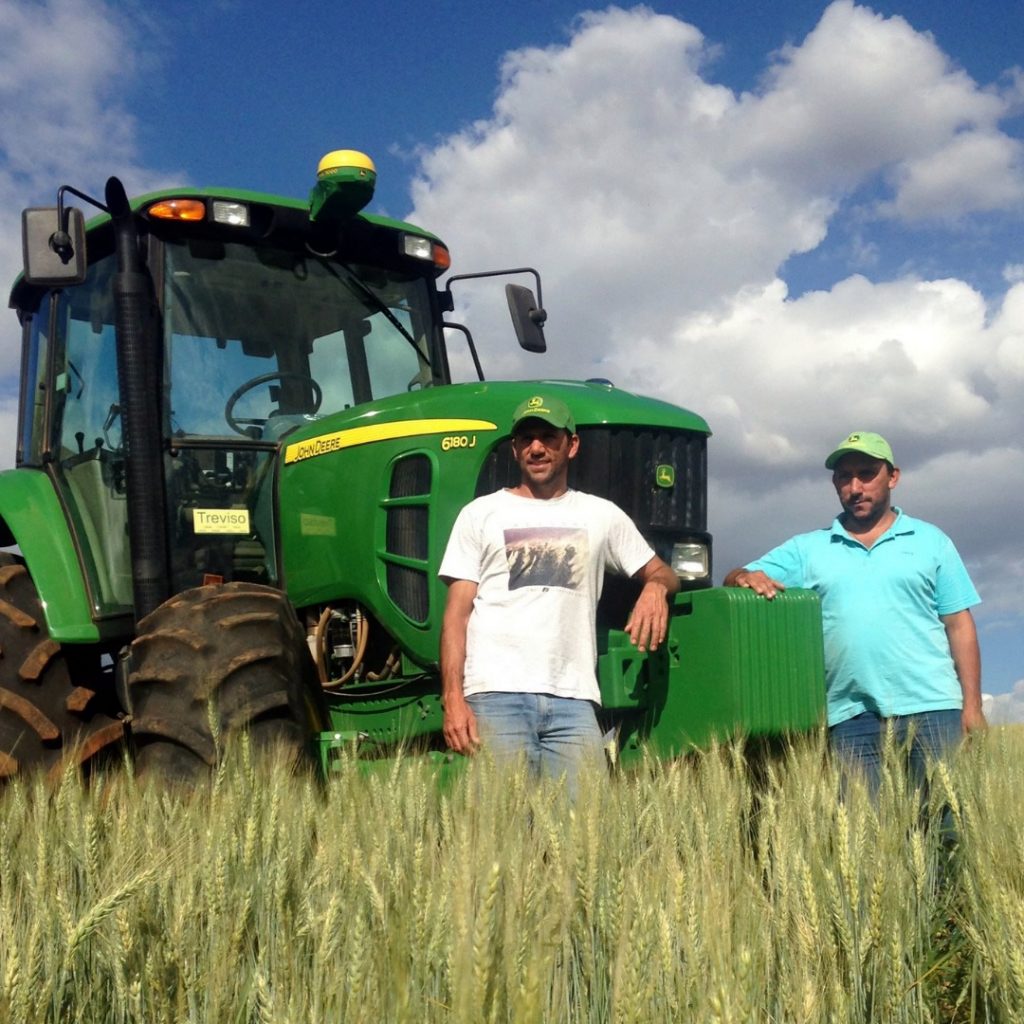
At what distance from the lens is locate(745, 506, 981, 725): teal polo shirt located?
402 centimetres

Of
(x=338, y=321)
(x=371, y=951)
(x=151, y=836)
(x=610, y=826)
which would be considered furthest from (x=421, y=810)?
(x=338, y=321)

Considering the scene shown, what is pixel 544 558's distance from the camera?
3570 mm

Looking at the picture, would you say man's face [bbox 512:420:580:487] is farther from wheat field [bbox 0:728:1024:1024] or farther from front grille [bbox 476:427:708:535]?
wheat field [bbox 0:728:1024:1024]

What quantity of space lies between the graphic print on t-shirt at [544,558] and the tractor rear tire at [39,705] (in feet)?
5.87

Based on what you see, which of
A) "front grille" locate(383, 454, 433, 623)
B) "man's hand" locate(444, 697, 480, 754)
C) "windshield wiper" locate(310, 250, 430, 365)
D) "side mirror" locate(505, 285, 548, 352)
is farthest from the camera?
"side mirror" locate(505, 285, 548, 352)


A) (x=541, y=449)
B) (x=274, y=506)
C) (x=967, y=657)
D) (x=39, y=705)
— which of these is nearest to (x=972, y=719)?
(x=967, y=657)

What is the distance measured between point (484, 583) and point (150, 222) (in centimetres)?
228

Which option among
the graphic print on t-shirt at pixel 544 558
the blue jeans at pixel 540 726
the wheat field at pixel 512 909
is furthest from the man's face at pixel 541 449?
the wheat field at pixel 512 909

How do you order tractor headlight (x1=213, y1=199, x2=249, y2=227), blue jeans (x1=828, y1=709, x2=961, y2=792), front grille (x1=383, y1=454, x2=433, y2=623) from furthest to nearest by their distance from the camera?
1. tractor headlight (x1=213, y1=199, x2=249, y2=227)
2. front grille (x1=383, y1=454, x2=433, y2=623)
3. blue jeans (x1=828, y1=709, x2=961, y2=792)

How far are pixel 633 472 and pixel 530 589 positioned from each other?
3.41ft

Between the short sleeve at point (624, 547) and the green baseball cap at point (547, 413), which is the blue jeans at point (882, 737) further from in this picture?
the green baseball cap at point (547, 413)

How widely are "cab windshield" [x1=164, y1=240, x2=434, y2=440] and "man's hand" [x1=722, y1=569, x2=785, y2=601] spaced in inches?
75.6

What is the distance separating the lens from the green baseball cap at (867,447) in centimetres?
406

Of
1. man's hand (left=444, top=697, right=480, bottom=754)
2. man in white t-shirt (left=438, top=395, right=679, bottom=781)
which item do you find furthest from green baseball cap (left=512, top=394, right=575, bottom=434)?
man's hand (left=444, top=697, right=480, bottom=754)
